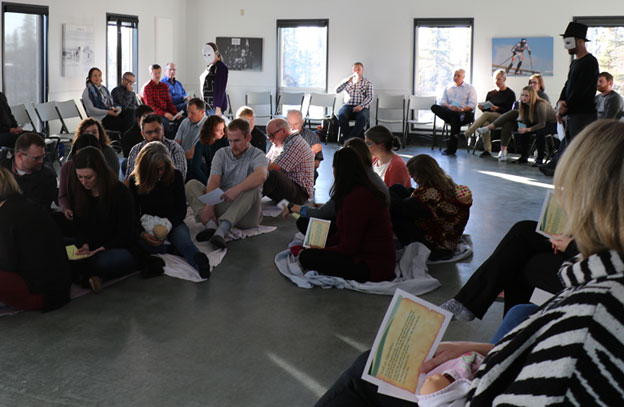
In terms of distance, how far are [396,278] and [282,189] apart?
2.49m

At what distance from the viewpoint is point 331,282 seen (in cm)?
489

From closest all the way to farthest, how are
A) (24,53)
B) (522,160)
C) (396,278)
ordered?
(396,278) < (24,53) < (522,160)

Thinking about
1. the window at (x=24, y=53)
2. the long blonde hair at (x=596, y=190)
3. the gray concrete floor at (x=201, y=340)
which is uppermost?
the window at (x=24, y=53)

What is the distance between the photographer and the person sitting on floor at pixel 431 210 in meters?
5.39

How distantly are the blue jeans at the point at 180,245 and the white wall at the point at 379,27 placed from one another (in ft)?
31.9

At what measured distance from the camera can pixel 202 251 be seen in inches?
230

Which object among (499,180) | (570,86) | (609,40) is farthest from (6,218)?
(609,40)

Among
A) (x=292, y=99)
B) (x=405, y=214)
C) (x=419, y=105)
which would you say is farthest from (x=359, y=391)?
(x=292, y=99)

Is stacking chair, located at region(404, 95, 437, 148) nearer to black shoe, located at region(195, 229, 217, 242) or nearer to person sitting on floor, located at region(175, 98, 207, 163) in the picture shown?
person sitting on floor, located at region(175, 98, 207, 163)

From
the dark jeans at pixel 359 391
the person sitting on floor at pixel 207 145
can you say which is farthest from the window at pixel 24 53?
the dark jeans at pixel 359 391

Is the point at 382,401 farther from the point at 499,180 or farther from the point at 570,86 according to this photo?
the point at 499,180

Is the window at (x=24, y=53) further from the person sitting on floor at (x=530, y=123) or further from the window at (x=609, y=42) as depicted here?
the window at (x=609, y=42)

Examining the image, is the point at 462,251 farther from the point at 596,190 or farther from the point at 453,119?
the point at 453,119

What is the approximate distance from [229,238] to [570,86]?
14.5 ft
